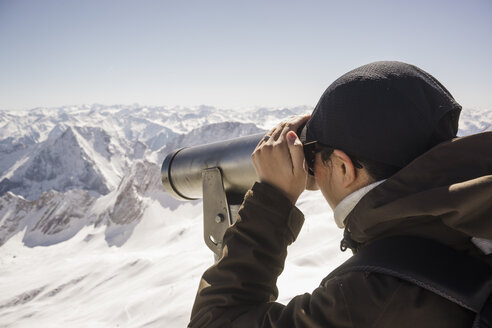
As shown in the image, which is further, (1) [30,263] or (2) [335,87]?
(1) [30,263]

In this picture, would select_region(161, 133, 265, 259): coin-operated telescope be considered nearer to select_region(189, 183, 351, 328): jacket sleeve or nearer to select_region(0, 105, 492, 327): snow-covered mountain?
select_region(189, 183, 351, 328): jacket sleeve

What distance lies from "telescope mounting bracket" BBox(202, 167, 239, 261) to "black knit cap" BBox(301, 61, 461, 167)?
1.04 metres

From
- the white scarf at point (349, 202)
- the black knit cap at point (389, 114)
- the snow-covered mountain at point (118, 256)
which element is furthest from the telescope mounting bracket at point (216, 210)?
the snow-covered mountain at point (118, 256)

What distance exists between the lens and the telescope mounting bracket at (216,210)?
2.10m

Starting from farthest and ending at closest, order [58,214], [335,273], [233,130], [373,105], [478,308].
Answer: [233,130] < [58,214] < [373,105] < [335,273] < [478,308]

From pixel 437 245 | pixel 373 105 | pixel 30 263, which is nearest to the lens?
pixel 437 245

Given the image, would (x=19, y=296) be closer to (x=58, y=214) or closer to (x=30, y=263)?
(x=30, y=263)

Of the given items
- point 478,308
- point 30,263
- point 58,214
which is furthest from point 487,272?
point 58,214

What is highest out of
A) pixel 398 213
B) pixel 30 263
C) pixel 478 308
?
pixel 398 213

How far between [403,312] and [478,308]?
0.19 m

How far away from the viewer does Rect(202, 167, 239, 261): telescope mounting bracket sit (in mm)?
2100

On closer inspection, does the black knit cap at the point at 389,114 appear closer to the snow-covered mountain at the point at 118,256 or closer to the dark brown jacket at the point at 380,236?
the dark brown jacket at the point at 380,236

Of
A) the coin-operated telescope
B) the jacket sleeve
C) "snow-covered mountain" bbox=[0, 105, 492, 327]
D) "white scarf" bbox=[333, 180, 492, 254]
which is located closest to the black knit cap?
"white scarf" bbox=[333, 180, 492, 254]

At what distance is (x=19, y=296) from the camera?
24609 mm
